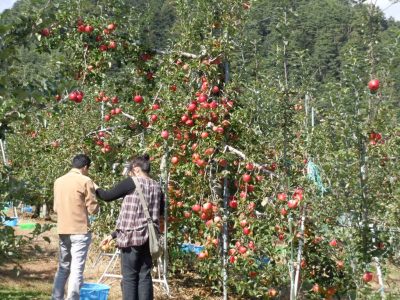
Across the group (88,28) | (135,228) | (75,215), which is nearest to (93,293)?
(75,215)

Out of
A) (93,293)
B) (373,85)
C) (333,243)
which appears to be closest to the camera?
(373,85)

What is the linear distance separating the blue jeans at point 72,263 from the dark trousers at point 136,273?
38 cm

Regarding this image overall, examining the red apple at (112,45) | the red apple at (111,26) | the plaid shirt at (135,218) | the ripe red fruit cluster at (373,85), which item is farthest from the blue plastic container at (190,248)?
the ripe red fruit cluster at (373,85)

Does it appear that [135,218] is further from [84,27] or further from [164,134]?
[84,27]

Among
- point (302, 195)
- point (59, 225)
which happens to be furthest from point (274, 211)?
point (59, 225)

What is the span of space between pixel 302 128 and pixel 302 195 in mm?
565

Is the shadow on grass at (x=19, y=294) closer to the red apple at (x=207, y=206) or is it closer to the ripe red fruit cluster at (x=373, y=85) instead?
the red apple at (x=207, y=206)

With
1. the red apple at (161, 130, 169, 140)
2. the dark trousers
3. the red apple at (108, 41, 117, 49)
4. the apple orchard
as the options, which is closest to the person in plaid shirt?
the dark trousers

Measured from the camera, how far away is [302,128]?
158 inches

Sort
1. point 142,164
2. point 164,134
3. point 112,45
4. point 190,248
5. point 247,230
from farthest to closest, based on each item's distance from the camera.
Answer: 1. point 190,248
2. point 112,45
3. point 164,134
4. point 247,230
5. point 142,164

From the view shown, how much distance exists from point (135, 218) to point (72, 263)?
27.1 inches

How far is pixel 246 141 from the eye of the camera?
4992 millimetres

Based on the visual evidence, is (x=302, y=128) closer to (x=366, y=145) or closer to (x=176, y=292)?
(x=366, y=145)

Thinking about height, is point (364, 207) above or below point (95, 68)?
below
